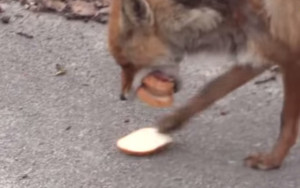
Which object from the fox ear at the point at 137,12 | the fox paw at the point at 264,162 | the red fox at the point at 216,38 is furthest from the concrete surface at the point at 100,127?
the fox ear at the point at 137,12

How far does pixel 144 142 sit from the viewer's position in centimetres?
492

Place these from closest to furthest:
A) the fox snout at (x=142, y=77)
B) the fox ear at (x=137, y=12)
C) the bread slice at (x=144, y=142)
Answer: the fox ear at (x=137, y=12) < the fox snout at (x=142, y=77) < the bread slice at (x=144, y=142)

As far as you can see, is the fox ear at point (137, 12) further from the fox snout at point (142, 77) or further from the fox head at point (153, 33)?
the fox snout at point (142, 77)

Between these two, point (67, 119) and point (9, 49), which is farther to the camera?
point (9, 49)

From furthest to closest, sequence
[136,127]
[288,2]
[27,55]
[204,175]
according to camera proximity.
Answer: [27,55] → [136,127] → [204,175] → [288,2]

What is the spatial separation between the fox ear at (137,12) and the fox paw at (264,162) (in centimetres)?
85

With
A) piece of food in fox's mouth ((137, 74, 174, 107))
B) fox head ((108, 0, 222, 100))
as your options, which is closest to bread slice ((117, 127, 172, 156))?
piece of food in fox's mouth ((137, 74, 174, 107))

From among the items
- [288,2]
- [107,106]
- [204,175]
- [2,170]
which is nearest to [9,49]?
[107,106]

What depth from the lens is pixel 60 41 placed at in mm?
6141

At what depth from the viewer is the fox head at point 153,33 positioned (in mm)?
4430

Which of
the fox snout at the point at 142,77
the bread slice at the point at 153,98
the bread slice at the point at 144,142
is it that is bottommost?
the bread slice at the point at 144,142

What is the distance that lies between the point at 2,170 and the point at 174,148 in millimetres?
847

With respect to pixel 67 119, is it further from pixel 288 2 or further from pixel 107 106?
pixel 288 2

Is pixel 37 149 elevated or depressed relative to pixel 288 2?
depressed
